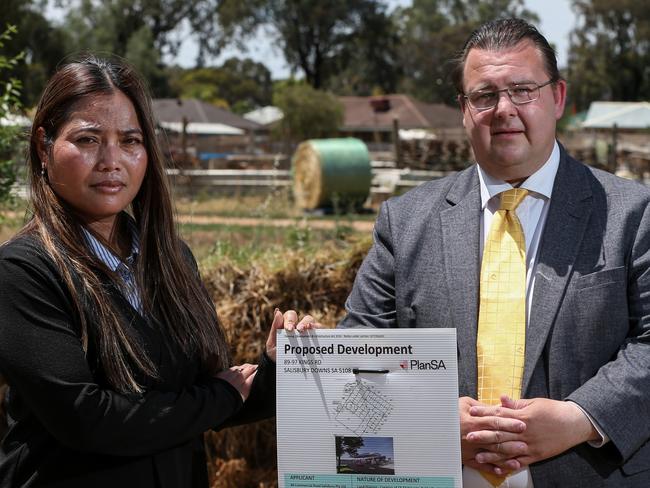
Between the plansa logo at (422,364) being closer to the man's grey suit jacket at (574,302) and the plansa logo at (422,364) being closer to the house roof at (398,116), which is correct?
the man's grey suit jacket at (574,302)

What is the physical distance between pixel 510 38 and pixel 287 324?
113 centimetres

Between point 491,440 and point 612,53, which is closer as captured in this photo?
point 491,440

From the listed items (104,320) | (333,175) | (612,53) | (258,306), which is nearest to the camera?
(104,320)

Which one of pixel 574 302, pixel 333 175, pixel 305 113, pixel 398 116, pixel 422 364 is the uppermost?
pixel 574 302

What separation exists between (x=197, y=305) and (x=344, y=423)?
58cm

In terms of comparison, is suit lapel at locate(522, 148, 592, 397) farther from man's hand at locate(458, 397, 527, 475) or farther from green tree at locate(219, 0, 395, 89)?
green tree at locate(219, 0, 395, 89)

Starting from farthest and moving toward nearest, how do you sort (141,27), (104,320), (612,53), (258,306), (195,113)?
(612,53) → (141,27) → (195,113) → (258,306) → (104,320)

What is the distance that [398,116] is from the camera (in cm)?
5394

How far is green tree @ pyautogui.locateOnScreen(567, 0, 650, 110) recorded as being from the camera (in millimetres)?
66250

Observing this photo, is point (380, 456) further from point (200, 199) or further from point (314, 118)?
point (314, 118)

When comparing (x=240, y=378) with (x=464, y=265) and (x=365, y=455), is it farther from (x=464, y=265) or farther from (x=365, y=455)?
(x=464, y=265)

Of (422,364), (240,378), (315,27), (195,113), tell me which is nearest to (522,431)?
(422,364)

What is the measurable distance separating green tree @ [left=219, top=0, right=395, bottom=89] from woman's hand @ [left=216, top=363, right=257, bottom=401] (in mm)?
57418

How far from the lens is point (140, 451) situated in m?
2.23
